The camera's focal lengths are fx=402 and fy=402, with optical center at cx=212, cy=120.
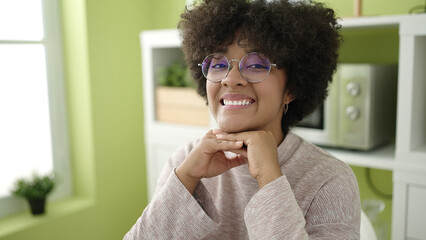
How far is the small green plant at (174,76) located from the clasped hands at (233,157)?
3.56ft

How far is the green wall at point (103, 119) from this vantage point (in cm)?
221

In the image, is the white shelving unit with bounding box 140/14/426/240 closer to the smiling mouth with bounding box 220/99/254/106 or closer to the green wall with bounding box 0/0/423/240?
the green wall with bounding box 0/0/423/240

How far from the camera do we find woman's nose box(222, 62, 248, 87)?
1028mm

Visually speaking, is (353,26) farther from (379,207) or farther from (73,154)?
(73,154)

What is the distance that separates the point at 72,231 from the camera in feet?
7.33

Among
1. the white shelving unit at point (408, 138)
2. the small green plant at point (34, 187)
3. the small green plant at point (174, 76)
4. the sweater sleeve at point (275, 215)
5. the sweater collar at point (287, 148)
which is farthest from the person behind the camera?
the small green plant at point (174, 76)

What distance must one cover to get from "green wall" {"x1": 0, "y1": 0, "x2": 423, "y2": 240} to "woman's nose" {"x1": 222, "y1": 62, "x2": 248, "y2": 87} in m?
1.12

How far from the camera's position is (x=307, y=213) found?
3.29 ft

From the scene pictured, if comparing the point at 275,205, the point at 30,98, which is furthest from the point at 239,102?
the point at 30,98

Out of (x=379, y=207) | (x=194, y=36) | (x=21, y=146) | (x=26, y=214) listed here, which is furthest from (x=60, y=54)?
(x=379, y=207)

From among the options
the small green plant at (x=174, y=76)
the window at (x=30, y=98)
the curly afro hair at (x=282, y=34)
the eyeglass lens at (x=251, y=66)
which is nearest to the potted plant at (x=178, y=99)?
the small green plant at (x=174, y=76)

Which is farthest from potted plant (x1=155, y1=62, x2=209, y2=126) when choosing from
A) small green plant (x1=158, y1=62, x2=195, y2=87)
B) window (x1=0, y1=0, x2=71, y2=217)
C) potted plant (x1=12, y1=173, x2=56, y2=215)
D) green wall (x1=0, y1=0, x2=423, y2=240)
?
potted plant (x1=12, y1=173, x2=56, y2=215)

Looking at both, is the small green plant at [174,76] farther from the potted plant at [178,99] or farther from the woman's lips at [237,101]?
the woman's lips at [237,101]

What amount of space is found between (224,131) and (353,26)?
816 millimetres
